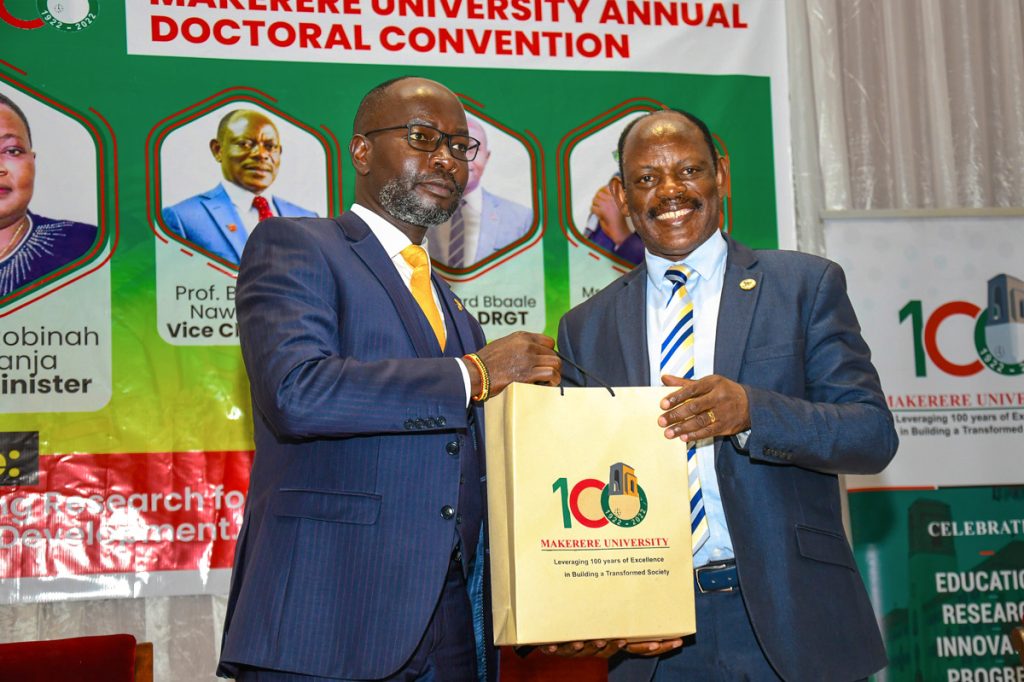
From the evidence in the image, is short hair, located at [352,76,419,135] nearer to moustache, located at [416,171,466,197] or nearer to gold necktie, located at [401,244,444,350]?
moustache, located at [416,171,466,197]

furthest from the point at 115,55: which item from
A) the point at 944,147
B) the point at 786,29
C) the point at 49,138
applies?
the point at 944,147

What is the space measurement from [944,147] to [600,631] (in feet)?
12.5

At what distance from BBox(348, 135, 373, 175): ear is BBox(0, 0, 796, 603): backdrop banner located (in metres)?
1.62

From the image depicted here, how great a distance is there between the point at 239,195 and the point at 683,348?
2.45 meters

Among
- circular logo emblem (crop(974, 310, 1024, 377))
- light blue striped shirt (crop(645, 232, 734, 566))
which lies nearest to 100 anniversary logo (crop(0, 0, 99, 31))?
light blue striped shirt (crop(645, 232, 734, 566))

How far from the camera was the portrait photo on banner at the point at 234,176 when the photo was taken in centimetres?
447

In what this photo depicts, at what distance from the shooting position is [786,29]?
16.6 ft

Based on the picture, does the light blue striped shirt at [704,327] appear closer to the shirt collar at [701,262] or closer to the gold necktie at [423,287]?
the shirt collar at [701,262]

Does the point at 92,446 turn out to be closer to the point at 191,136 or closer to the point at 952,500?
the point at 191,136

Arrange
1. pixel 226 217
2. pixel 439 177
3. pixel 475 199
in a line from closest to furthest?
pixel 439 177 < pixel 226 217 < pixel 475 199

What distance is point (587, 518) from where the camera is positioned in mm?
2230

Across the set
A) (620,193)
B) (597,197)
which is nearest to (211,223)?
(597,197)

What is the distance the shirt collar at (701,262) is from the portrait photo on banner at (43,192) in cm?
250

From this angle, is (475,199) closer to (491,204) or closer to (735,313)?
(491,204)
